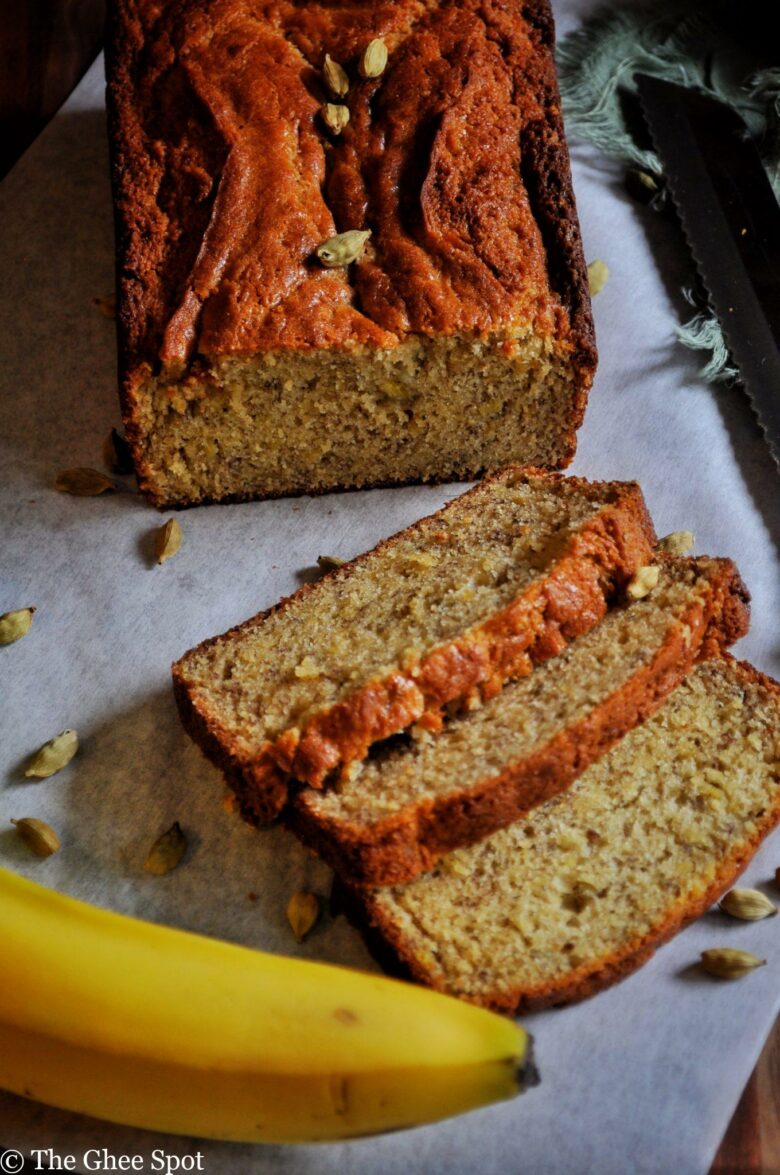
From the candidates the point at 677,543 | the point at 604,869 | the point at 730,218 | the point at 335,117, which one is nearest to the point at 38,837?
the point at 604,869

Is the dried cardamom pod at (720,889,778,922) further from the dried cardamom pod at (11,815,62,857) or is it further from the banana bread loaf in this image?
the dried cardamom pod at (11,815,62,857)

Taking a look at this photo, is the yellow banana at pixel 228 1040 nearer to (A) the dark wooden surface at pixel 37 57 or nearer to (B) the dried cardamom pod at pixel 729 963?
(B) the dried cardamom pod at pixel 729 963

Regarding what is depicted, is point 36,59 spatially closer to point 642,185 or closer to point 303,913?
point 642,185

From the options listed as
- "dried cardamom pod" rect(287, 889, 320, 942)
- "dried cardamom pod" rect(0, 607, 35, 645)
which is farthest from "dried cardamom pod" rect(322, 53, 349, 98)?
"dried cardamom pod" rect(287, 889, 320, 942)

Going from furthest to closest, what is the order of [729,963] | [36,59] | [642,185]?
1. [36,59]
2. [642,185]
3. [729,963]

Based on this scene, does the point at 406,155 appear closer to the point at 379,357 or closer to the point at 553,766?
the point at 379,357

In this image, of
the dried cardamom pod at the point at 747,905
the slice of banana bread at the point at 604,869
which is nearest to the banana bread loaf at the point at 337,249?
the slice of banana bread at the point at 604,869

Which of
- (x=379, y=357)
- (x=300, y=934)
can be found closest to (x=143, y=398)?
(x=379, y=357)
